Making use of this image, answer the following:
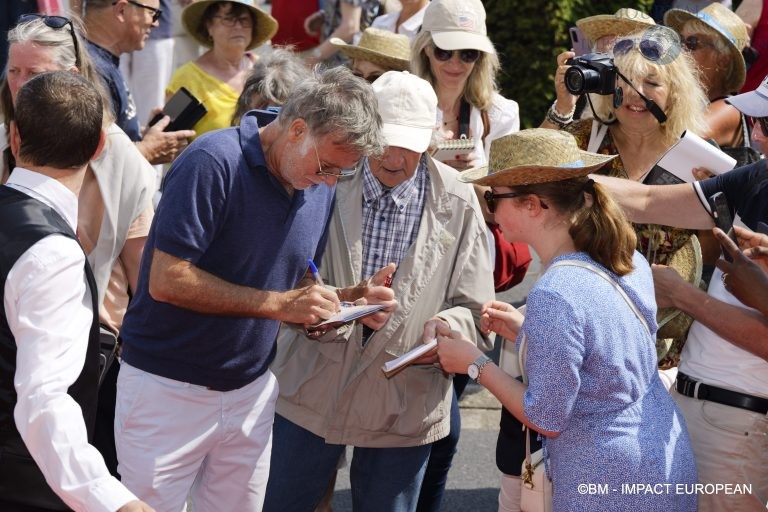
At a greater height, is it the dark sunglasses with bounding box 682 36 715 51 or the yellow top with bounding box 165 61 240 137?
the dark sunglasses with bounding box 682 36 715 51

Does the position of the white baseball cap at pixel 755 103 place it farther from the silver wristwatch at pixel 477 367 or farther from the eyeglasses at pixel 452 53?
the eyeglasses at pixel 452 53

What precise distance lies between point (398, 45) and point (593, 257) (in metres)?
2.86

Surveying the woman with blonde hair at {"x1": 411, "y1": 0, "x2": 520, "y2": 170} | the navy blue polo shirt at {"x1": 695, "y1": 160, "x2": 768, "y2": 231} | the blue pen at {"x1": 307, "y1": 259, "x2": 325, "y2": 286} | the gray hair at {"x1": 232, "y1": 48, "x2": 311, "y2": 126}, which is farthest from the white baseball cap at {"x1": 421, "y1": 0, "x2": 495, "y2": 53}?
the blue pen at {"x1": 307, "y1": 259, "x2": 325, "y2": 286}

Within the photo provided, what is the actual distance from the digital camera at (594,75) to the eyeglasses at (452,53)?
88cm

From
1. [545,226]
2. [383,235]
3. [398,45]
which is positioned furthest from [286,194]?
[398,45]

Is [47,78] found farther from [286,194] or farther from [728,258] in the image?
[728,258]

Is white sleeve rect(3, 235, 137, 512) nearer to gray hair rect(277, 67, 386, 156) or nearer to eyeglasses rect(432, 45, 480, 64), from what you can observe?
gray hair rect(277, 67, 386, 156)

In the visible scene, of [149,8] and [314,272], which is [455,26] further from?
[314,272]

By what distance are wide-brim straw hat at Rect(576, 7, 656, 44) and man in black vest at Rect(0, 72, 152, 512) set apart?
3193mm

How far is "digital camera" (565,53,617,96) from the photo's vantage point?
13.3ft

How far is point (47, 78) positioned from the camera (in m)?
2.63

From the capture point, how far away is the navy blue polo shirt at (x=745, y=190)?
3369 mm

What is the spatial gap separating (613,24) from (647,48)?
110cm

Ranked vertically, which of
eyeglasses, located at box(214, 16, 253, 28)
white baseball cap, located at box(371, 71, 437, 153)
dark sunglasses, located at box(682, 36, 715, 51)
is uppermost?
white baseball cap, located at box(371, 71, 437, 153)
